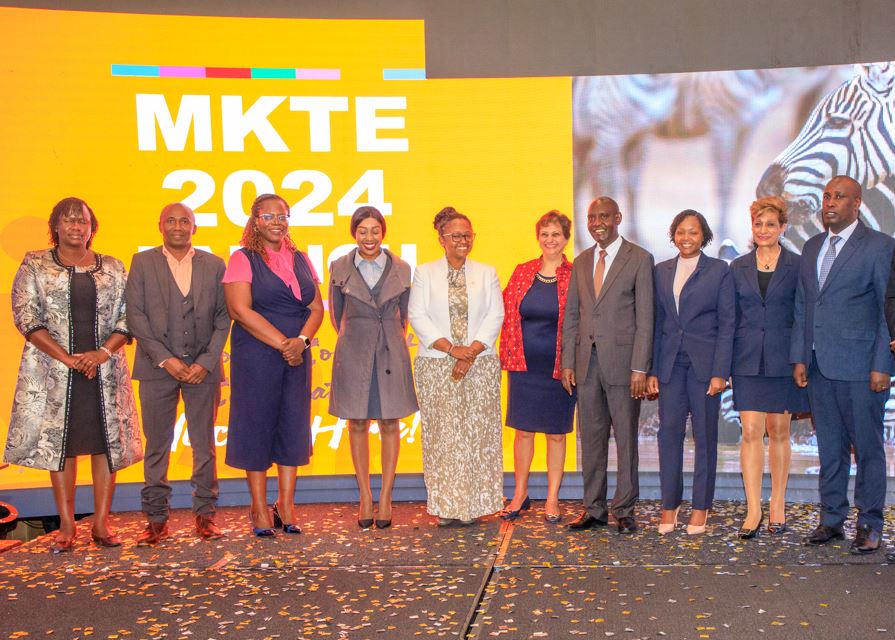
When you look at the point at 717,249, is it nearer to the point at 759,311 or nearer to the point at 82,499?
the point at 759,311

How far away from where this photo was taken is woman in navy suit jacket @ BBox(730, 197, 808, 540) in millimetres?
4586

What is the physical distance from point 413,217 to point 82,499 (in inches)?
107

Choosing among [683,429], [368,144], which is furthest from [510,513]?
[368,144]

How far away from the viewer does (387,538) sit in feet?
15.8

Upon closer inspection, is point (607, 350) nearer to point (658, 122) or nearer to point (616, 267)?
point (616, 267)

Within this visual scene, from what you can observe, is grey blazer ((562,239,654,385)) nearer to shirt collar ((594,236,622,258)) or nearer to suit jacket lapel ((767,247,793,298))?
shirt collar ((594,236,622,258))

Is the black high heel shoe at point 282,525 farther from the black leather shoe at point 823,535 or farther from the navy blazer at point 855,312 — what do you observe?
the navy blazer at point 855,312

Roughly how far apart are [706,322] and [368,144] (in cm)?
246

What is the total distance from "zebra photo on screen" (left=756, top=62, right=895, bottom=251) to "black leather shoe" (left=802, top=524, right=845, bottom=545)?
190 cm

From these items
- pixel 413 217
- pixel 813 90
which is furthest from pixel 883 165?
pixel 413 217

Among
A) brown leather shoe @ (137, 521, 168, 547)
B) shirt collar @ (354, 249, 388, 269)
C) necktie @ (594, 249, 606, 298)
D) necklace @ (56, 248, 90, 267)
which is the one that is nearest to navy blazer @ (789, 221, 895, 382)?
necktie @ (594, 249, 606, 298)

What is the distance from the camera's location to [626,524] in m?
4.77

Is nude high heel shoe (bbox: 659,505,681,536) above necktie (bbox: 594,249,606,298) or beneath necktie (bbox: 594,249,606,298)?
beneath

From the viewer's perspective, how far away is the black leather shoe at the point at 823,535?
4430 mm
